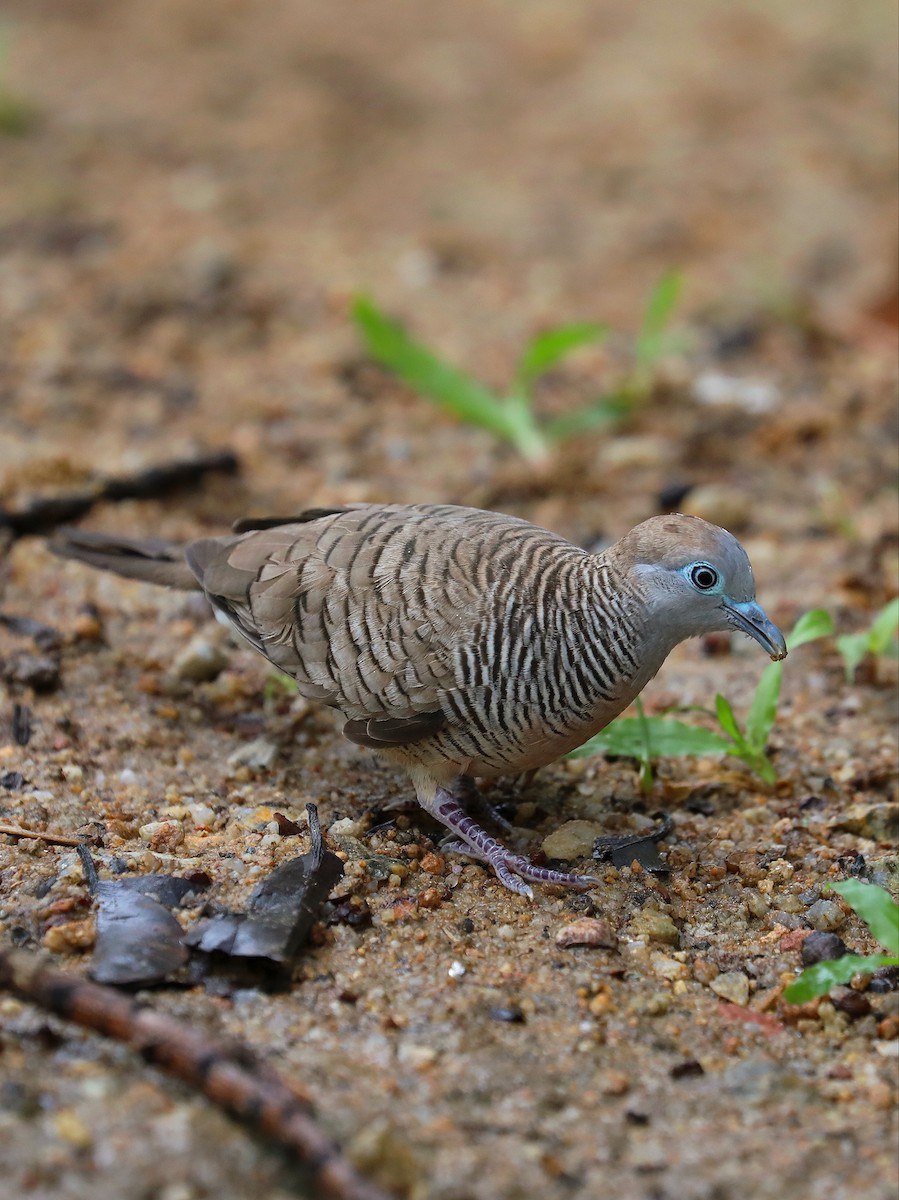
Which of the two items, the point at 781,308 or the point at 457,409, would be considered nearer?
the point at 457,409

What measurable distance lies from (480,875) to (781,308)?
4.80 m

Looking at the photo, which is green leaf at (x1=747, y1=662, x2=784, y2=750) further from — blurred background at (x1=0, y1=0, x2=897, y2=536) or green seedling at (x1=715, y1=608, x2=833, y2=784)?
blurred background at (x1=0, y1=0, x2=897, y2=536)

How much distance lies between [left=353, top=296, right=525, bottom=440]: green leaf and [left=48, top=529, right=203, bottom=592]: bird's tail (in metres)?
2.02

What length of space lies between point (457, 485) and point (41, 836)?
116 inches

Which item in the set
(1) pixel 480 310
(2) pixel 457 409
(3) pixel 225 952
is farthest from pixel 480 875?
(1) pixel 480 310

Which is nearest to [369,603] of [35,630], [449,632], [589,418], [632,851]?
[449,632]

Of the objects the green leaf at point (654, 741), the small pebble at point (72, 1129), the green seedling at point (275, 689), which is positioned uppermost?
the green leaf at point (654, 741)

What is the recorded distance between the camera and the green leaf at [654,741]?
3.92 m

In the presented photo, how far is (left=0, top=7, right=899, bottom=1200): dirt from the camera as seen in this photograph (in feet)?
9.04

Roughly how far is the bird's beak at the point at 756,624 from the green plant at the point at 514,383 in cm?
261

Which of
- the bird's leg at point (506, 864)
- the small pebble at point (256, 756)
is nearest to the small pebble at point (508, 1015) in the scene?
the bird's leg at point (506, 864)

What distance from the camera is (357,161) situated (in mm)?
8797

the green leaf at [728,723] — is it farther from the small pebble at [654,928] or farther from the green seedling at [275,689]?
the green seedling at [275,689]

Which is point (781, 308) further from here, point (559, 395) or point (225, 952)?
point (225, 952)
